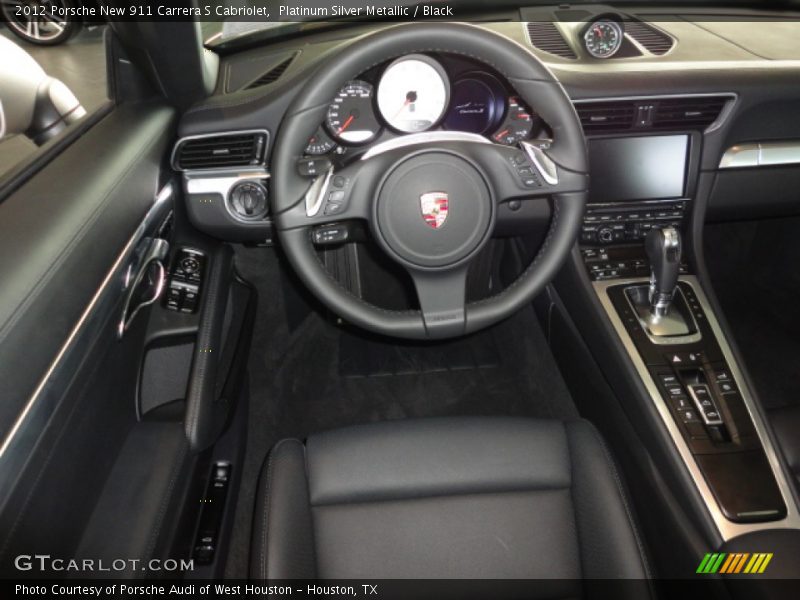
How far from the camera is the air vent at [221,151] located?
5.37ft

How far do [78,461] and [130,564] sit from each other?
21cm

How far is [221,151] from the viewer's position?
165cm

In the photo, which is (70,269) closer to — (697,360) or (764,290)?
(697,360)

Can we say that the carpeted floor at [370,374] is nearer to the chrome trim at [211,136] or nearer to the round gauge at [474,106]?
the chrome trim at [211,136]

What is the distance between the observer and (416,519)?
1.25 metres

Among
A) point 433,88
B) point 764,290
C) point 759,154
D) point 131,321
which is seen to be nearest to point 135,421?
point 131,321

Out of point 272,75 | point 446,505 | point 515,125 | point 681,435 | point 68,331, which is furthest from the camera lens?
point 272,75

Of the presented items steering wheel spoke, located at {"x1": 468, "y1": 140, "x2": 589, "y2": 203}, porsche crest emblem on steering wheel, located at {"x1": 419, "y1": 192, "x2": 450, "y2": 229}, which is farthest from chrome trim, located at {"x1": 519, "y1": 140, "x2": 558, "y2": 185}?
porsche crest emblem on steering wheel, located at {"x1": 419, "y1": 192, "x2": 450, "y2": 229}

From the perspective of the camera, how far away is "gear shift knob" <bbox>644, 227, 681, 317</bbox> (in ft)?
5.37

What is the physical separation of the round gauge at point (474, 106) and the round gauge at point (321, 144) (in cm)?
28

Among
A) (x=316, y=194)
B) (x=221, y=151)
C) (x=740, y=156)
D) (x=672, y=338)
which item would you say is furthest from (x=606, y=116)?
(x=221, y=151)

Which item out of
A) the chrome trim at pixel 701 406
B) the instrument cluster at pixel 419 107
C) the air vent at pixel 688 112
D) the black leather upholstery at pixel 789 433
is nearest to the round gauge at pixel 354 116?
the instrument cluster at pixel 419 107

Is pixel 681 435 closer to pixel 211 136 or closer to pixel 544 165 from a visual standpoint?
pixel 544 165

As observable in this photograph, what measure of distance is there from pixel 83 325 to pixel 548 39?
1.40m
